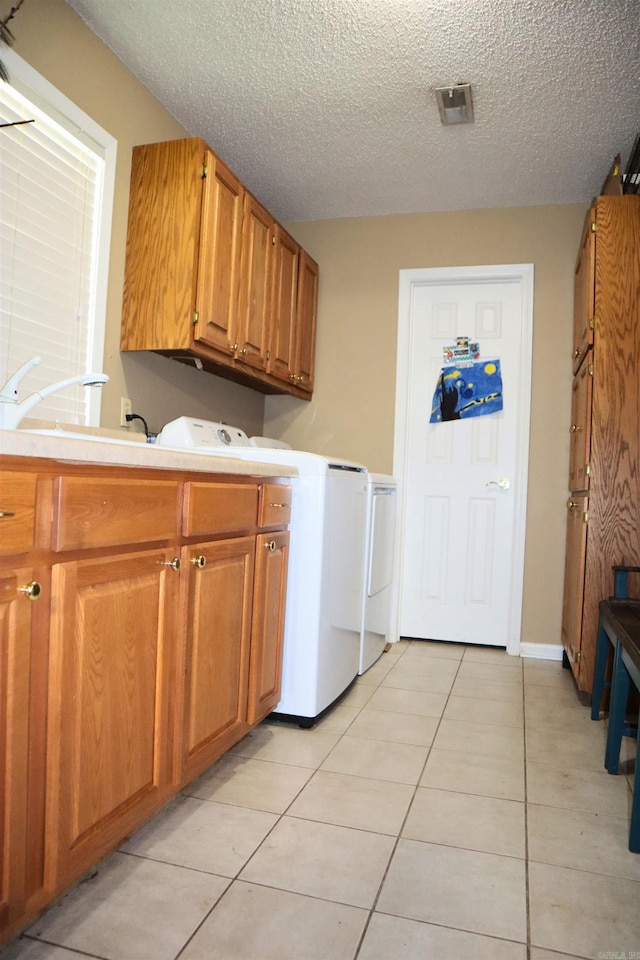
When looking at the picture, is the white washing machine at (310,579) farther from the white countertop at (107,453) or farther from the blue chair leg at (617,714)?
the blue chair leg at (617,714)

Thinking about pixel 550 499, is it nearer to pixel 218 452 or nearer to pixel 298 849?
Answer: pixel 218 452

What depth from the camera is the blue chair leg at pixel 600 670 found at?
2.50 metres

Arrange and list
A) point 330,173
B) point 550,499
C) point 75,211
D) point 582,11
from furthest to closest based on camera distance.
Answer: point 550,499
point 330,173
point 75,211
point 582,11

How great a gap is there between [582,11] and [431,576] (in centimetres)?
271

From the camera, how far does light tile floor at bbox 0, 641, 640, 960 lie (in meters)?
1.25

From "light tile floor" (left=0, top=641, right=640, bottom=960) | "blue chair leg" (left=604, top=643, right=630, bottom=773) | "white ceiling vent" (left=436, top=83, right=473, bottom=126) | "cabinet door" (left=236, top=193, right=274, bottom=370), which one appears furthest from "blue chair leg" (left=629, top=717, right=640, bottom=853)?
"white ceiling vent" (left=436, top=83, right=473, bottom=126)

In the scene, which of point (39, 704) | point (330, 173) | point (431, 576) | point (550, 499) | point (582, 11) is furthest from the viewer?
point (431, 576)

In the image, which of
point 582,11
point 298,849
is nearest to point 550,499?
point 582,11

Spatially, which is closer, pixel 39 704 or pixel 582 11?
pixel 39 704

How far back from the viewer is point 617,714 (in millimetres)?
2047

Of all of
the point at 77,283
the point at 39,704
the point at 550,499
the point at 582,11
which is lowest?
the point at 39,704

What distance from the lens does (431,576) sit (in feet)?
12.6

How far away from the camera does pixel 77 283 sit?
2.37 metres

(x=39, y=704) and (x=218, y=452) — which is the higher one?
(x=218, y=452)
